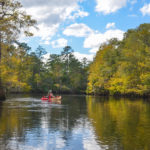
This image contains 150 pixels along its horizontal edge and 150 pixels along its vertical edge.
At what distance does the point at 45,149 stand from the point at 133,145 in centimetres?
388

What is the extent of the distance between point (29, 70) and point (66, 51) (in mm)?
19473

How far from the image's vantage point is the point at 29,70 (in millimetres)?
99500

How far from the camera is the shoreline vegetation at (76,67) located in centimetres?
2397

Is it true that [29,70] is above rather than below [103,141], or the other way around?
above

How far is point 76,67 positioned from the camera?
332 ft

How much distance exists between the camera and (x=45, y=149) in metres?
11.2

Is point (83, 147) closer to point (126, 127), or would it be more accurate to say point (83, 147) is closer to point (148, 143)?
point (148, 143)

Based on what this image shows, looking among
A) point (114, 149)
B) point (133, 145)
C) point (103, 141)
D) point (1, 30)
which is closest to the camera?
point (114, 149)

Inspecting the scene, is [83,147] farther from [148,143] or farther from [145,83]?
[145,83]

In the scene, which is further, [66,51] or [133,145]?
[66,51]

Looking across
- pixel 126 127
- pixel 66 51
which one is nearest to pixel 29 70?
pixel 66 51

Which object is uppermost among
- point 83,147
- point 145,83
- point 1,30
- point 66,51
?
point 66,51

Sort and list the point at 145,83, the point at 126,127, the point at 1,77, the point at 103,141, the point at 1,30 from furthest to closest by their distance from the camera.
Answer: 1. the point at 145,83
2. the point at 1,77
3. the point at 1,30
4. the point at 126,127
5. the point at 103,141

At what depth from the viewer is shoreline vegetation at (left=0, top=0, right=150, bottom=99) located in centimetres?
2397
